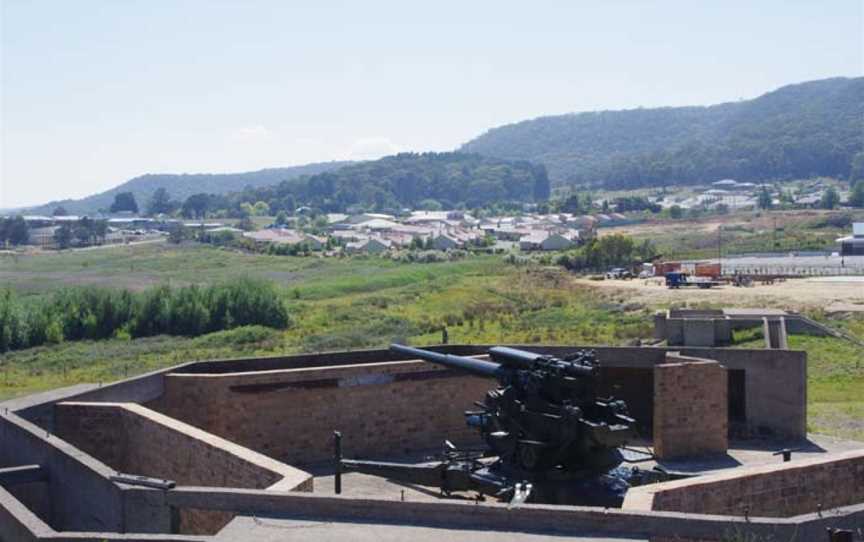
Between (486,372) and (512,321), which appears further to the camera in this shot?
(512,321)

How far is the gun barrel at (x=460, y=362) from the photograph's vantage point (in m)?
15.2

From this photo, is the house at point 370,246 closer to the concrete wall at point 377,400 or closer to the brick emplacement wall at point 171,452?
the concrete wall at point 377,400

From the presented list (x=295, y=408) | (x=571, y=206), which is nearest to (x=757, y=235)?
(x=571, y=206)

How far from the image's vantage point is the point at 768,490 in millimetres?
12047

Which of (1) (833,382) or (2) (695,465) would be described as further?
(1) (833,382)

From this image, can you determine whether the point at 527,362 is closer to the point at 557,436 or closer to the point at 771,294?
the point at 557,436

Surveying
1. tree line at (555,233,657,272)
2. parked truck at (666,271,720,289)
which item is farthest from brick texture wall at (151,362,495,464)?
tree line at (555,233,657,272)

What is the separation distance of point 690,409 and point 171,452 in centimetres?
799

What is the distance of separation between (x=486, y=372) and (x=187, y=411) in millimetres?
5485

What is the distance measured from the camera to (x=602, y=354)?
19719mm

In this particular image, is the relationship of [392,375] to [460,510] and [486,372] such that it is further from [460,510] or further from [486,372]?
[460,510]

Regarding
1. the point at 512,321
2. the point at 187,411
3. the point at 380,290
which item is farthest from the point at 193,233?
the point at 187,411

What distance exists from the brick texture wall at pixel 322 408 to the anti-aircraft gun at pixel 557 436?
4.41m

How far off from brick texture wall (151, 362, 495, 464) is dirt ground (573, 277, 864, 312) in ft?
105
